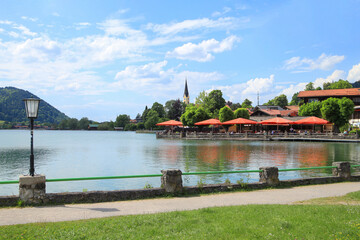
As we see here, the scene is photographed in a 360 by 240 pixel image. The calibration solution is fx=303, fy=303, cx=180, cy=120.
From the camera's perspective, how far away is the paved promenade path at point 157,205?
23.9 feet

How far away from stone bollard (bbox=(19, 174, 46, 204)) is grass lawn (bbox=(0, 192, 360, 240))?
2310mm

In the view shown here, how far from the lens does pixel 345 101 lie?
59000mm

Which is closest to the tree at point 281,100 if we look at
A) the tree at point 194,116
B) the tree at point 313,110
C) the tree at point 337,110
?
the tree at point 313,110

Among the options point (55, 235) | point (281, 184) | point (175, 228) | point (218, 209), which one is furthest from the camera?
point (281, 184)

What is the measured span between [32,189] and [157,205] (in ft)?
11.5

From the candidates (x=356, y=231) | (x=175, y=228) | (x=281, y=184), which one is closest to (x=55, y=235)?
(x=175, y=228)

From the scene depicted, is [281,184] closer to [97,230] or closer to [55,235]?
[97,230]

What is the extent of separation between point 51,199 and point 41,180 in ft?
2.01

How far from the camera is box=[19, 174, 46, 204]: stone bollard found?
8391mm

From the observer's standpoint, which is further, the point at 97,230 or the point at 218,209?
the point at 218,209

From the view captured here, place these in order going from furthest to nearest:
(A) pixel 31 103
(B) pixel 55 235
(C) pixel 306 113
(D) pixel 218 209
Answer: (C) pixel 306 113
(A) pixel 31 103
(D) pixel 218 209
(B) pixel 55 235

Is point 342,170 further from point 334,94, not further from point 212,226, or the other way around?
point 334,94

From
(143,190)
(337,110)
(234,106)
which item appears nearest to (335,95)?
(337,110)

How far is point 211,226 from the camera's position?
6277 mm
